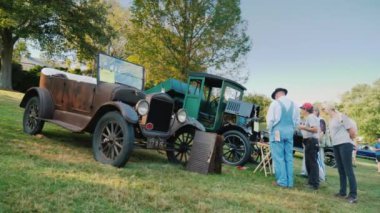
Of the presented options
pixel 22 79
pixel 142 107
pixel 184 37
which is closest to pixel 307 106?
pixel 142 107

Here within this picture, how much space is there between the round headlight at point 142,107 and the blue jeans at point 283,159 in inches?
91.6

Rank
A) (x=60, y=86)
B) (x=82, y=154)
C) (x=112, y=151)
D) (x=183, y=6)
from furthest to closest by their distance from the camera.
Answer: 1. (x=183, y=6)
2. (x=60, y=86)
3. (x=82, y=154)
4. (x=112, y=151)

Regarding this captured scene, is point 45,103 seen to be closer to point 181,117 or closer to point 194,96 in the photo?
point 181,117

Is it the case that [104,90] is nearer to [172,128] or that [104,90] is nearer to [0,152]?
[172,128]

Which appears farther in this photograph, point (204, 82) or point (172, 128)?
point (204, 82)

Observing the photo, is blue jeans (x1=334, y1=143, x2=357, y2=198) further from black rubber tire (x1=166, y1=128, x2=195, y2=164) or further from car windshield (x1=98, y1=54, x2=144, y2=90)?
car windshield (x1=98, y1=54, x2=144, y2=90)

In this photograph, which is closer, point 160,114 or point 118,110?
point 118,110

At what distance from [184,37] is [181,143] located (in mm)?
15354

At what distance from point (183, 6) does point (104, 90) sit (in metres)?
16.2

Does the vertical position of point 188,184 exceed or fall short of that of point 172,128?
it falls short

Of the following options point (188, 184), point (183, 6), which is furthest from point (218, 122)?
point (183, 6)

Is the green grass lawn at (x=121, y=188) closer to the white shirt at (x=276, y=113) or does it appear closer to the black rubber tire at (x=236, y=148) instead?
the white shirt at (x=276, y=113)

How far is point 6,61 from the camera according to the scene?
77.4 ft

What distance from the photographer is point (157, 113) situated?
20.4 feet
